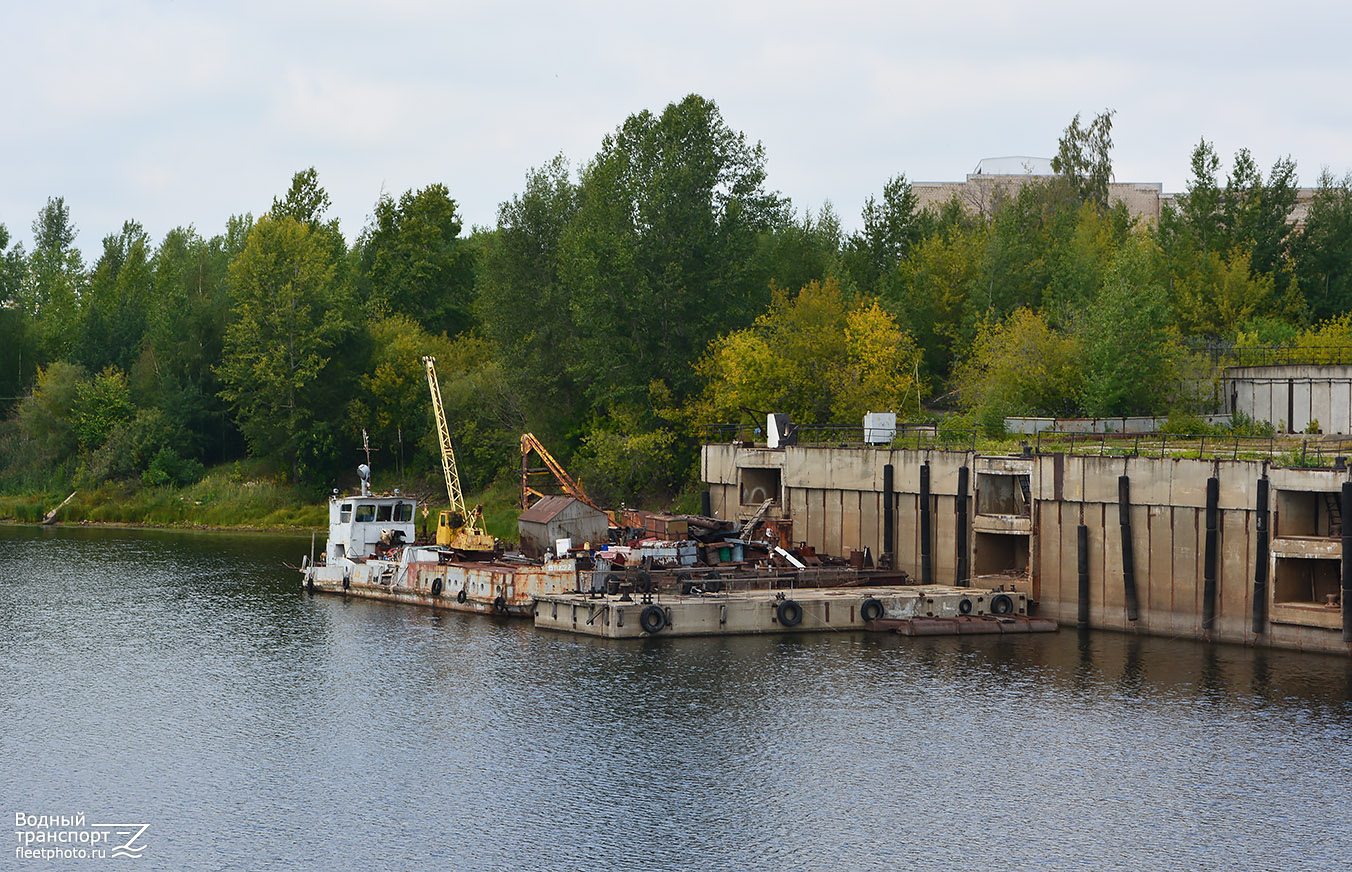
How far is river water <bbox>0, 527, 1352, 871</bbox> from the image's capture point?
2973 centimetres

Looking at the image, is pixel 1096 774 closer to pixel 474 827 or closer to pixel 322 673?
pixel 474 827

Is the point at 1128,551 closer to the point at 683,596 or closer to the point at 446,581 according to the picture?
the point at 683,596

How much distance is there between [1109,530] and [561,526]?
72.1 feet

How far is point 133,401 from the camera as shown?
340 feet

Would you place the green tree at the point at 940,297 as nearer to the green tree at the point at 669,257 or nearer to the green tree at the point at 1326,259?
the green tree at the point at 669,257

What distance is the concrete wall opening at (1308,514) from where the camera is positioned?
150 feet

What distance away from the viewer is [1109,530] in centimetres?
5044

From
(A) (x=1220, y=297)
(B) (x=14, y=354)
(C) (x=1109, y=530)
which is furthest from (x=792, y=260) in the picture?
(B) (x=14, y=354)

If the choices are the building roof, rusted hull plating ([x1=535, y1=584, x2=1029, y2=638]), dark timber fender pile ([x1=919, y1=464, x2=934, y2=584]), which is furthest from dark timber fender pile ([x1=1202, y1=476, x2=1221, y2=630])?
the building roof

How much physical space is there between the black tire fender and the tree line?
79.9 ft

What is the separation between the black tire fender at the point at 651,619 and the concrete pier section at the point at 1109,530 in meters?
12.9

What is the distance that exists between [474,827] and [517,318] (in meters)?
58.8

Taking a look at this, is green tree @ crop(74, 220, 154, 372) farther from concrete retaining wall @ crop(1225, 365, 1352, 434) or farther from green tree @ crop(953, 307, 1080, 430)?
concrete retaining wall @ crop(1225, 365, 1352, 434)

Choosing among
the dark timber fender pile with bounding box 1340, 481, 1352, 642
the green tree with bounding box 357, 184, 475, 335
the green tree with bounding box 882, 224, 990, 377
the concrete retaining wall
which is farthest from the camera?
the green tree with bounding box 357, 184, 475, 335
